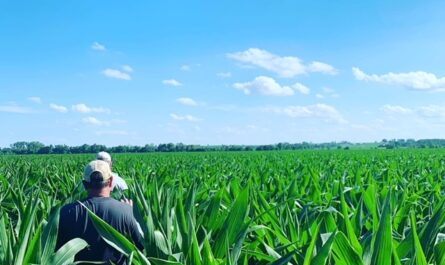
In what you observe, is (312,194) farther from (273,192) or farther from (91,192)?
(91,192)

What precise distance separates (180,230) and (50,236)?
1.94ft

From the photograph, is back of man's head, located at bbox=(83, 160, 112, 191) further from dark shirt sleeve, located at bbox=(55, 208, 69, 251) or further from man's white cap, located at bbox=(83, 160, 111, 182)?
dark shirt sleeve, located at bbox=(55, 208, 69, 251)

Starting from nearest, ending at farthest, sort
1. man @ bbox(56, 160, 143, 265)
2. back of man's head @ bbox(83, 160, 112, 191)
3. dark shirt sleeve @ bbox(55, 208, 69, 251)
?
1. man @ bbox(56, 160, 143, 265)
2. dark shirt sleeve @ bbox(55, 208, 69, 251)
3. back of man's head @ bbox(83, 160, 112, 191)

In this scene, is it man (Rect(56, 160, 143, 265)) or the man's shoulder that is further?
the man's shoulder

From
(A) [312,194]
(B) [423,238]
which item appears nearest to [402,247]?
(B) [423,238]

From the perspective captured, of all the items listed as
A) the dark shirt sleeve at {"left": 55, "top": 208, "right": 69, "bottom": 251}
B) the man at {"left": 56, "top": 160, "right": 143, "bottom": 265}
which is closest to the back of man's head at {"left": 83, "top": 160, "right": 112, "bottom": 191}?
the man at {"left": 56, "top": 160, "right": 143, "bottom": 265}

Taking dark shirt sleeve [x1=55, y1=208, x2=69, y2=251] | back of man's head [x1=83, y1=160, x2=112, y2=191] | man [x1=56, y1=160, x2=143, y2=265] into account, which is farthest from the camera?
back of man's head [x1=83, y1=160, x2=112, y2=191]

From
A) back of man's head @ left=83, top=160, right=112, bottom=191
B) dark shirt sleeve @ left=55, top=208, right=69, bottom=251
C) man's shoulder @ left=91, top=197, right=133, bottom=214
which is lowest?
dark shirt sleeve @ left=55, top=208, right=69, bottom=251

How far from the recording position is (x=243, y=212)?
101 inches

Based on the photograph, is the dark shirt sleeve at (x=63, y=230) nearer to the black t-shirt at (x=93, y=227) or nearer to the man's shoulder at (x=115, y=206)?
the black t-shirt at (x=93, y=227)

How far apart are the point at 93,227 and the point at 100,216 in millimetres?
128

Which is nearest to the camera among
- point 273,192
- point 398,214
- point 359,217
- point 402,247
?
point 402,247

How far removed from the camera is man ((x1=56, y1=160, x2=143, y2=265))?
3.29m

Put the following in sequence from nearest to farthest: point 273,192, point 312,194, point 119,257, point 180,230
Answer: point 180,230 < point 119,257 < point 312,194 < point 273,192
